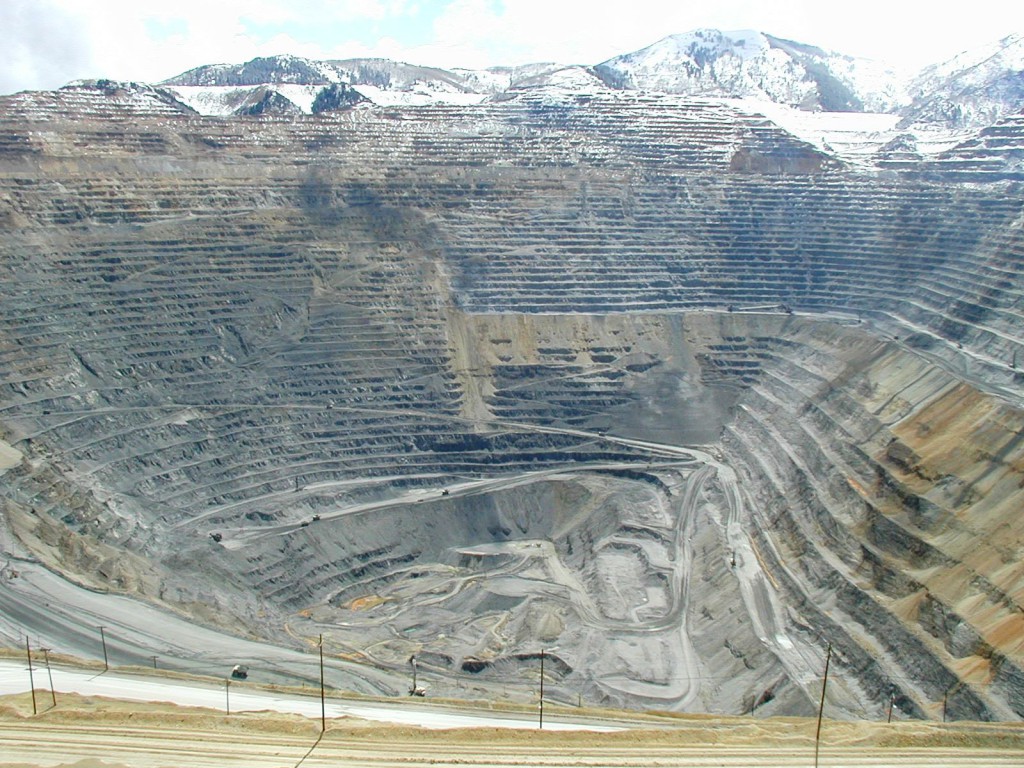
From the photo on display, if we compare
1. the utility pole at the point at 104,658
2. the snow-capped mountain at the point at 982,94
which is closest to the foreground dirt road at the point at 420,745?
the utility pole at the point at 104,658

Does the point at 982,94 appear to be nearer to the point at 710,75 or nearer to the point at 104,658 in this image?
the point at 710,75

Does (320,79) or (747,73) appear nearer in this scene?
(320,79)

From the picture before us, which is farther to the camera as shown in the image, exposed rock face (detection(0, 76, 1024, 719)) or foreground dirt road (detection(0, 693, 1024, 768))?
exposed rock face (detection(0, 76, 1024, 719))

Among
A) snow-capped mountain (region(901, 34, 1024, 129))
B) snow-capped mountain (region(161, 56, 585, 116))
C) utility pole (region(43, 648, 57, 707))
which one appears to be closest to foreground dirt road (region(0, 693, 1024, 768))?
utility pole (region(43, 648, 57, 707))

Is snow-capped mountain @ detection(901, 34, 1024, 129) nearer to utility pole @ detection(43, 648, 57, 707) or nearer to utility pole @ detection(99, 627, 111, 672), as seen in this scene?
utility pole @ detection(99, 627, 111, 672)

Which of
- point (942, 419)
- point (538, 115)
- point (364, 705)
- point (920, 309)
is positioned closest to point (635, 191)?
point (538, 115)

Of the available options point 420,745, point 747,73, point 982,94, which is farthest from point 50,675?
point 747,73
